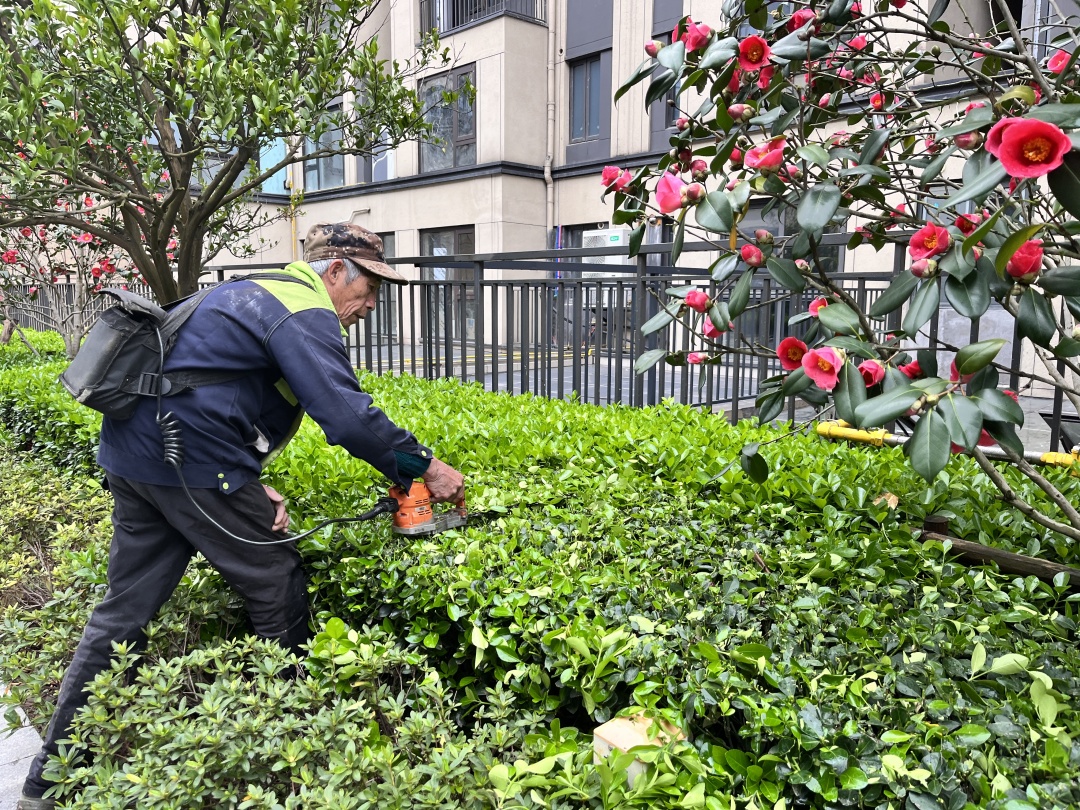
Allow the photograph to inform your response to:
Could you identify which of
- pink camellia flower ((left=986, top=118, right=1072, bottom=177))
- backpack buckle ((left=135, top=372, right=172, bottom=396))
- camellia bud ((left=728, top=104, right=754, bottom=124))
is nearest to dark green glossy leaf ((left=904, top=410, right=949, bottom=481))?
pink camellia flower ((left=986, top=118, right=1072, bottom=177))

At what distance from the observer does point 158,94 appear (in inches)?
243

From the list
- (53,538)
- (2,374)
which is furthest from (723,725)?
(2,374)

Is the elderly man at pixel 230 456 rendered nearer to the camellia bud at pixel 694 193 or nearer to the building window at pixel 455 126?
the camellia bud at pixel 694 193

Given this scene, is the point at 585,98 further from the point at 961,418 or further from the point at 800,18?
the point at 961,418

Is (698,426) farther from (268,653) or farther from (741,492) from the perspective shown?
(268,653)

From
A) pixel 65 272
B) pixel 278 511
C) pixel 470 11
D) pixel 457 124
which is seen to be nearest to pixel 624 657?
pixel 278 511

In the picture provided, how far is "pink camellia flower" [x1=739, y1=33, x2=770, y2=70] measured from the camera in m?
2.11

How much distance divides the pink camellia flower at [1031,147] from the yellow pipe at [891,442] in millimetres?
1233

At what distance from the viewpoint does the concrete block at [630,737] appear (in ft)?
5.96

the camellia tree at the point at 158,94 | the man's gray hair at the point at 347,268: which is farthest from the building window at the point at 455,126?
the man's gray hair at the point at 347,268

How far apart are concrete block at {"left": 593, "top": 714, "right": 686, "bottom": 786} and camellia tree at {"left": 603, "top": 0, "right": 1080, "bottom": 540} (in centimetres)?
83

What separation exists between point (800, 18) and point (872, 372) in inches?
52.9

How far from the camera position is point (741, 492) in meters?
3.36

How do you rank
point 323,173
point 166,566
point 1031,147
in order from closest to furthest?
point 1031,147 → point 166,566 → point 323,173
